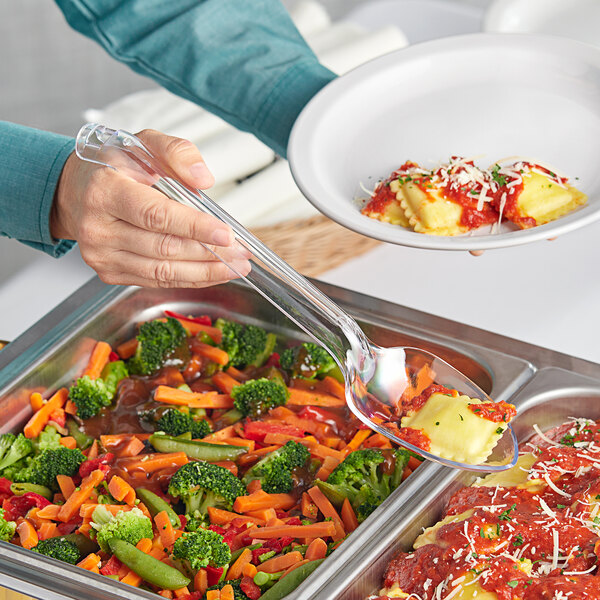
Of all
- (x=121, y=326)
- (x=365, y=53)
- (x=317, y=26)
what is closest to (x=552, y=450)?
(x=121, y=326)

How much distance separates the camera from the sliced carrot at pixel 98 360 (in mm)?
2224

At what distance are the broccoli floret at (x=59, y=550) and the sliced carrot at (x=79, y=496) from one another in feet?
0.33

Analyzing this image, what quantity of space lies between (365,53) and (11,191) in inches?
60.5

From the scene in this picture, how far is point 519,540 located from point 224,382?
88 centimetres

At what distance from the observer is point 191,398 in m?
2.15

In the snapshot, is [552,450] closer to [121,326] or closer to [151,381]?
[151,381]

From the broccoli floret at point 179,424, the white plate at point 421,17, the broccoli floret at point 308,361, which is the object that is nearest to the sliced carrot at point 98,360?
the broccoli floret at point 179,424

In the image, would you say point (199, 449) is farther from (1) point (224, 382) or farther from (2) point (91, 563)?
(2) point (91, 563)

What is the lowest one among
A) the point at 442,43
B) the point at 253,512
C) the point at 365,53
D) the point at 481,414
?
the point at 253,512

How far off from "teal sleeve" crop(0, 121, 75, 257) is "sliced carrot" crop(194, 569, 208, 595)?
831 mm

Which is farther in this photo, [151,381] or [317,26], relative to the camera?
[317,26]

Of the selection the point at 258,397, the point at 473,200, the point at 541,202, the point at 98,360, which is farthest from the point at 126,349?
the point at 541,202

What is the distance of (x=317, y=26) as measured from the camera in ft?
11.0

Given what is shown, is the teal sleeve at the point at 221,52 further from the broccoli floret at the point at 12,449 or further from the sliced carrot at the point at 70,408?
the broccoli floret at the point at 12,449
